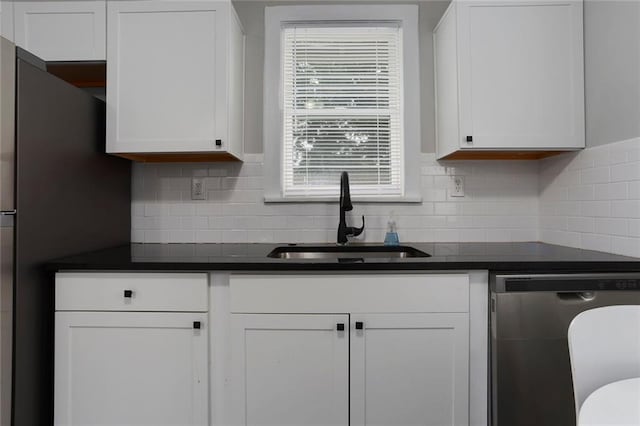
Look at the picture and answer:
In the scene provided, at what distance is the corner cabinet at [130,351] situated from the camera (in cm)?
153

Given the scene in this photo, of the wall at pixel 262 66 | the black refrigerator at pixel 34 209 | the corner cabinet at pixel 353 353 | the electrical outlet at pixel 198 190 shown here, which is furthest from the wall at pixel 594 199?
the black refrigerator at pixel 34 209

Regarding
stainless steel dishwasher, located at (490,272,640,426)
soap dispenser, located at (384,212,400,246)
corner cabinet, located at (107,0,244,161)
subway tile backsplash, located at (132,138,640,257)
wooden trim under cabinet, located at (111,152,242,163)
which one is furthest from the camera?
subway tile backsplash, located at (132,138,640,257)

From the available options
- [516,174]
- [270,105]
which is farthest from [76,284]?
[516,174]

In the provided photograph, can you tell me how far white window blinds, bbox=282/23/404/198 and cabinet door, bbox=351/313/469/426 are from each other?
0.92 meters

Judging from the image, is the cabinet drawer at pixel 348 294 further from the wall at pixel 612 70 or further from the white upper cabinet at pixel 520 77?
the wall at pixel 612 70

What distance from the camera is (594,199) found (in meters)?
1.80

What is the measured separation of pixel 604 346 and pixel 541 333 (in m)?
0.52

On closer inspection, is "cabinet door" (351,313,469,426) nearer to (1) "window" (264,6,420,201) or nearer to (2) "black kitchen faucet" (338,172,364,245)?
(2) "black kitchen faucet" (338,172,364,245)

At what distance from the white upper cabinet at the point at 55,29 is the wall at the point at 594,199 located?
7.93ft

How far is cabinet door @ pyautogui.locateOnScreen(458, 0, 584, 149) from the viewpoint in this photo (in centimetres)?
187

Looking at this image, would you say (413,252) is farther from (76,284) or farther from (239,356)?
(76,284)

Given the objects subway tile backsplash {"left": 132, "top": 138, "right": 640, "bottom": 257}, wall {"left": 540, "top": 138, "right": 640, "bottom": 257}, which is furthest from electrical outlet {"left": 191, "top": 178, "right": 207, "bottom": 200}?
wall {"left": 540, "top": 138, "right": 640, "bottom": 257}

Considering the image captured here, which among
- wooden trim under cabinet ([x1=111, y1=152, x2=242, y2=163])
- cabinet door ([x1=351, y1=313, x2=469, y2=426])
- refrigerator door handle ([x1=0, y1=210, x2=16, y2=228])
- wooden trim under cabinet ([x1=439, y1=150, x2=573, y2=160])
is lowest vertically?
cabinet door ([x1=351, y1=313, x2=469, y2=426])

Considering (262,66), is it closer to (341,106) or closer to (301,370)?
(341,106)
